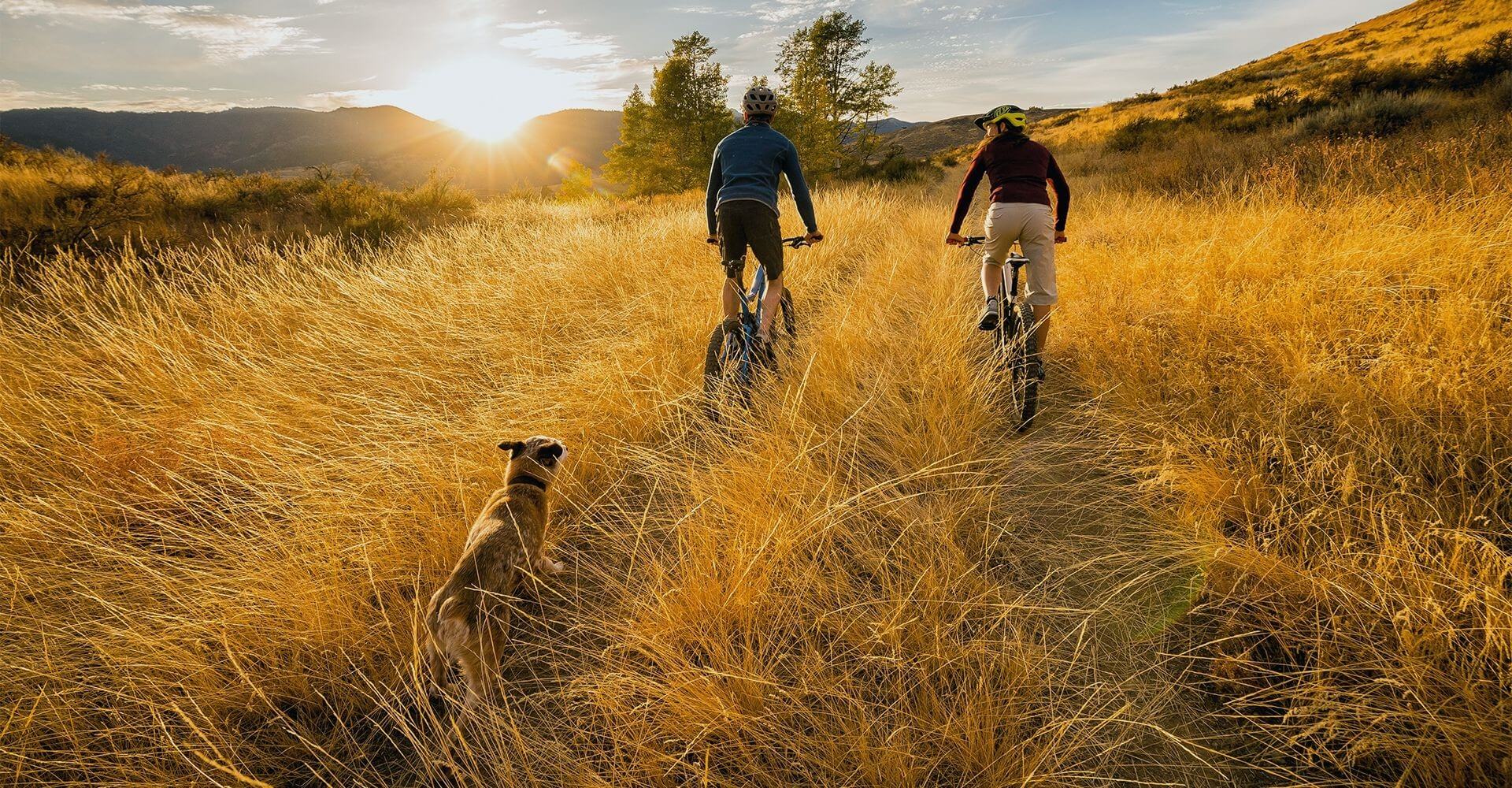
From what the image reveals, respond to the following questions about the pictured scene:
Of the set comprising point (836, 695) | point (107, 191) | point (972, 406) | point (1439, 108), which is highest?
point (1439, 108)

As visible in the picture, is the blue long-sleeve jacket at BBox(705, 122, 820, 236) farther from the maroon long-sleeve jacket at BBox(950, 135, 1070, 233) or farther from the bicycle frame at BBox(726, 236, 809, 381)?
the maroon long-sleeve jacket at BBox(950, 135, 1070, 233)

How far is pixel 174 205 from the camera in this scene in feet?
31.2

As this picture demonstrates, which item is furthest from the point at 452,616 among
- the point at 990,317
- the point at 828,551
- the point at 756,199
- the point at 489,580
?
the point at 990,317

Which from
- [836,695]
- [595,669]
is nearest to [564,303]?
[595,669]

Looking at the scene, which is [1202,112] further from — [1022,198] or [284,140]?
[284,140]

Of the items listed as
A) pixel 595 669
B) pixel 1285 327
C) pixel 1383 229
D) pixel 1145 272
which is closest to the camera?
pixel 595 669

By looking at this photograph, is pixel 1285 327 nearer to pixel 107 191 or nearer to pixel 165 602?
pixel 165 602

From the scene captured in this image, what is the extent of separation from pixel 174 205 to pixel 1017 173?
548 inches

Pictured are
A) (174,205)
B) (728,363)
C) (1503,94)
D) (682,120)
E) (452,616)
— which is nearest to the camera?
(452,616)

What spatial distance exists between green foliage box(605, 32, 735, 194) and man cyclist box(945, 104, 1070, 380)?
972 inches

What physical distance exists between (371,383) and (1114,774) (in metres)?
4.77

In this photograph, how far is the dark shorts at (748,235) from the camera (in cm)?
410

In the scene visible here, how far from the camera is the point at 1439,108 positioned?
10336mm

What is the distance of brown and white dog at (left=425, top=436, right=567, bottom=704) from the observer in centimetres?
170
